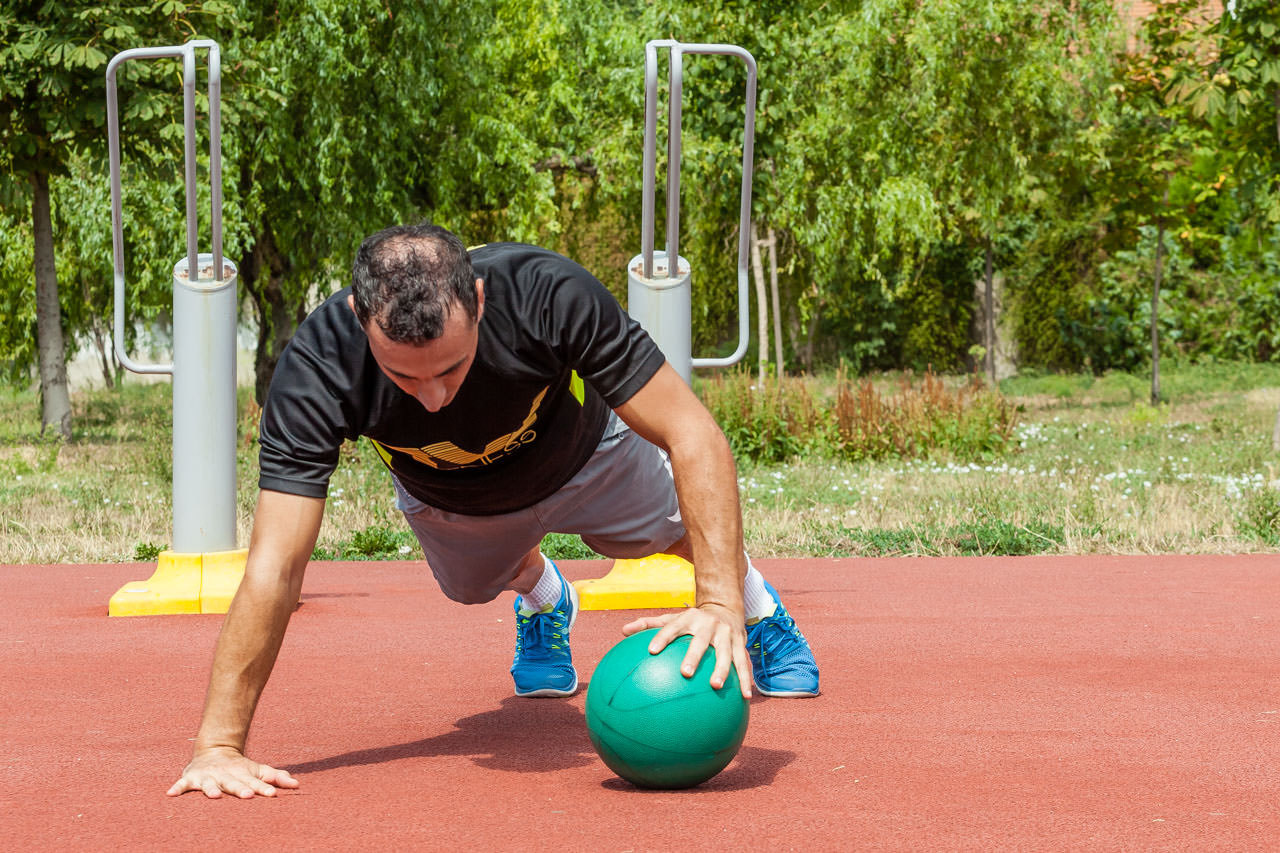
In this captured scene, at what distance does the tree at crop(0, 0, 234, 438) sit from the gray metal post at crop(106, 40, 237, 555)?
6178 millimetres

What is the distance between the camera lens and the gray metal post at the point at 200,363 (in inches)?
256

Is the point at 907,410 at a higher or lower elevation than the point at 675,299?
lower

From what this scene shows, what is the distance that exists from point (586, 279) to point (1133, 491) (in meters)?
7.86

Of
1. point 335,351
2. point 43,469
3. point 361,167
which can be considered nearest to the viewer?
point 335,351

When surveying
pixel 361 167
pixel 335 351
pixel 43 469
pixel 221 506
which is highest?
pixel 361 167

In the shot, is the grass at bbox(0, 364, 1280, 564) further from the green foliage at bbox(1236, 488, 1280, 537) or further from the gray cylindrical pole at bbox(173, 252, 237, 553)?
the gray cylindrical pole at bbox(173, 252, 237, 553)

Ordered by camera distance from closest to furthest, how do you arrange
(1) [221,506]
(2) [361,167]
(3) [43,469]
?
(1) [221,506], (3) [43,469], (2) [361,167]

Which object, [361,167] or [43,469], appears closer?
[43,469]

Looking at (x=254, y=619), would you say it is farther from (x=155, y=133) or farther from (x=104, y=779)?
(x=155, y=133)

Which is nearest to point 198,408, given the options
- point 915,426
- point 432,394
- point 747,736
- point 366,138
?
point 747,736

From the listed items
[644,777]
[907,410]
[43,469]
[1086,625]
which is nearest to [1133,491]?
[907,410]

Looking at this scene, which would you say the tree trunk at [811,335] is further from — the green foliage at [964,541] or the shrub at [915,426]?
the green foliage at [964,541]

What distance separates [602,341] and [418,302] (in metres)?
0.54

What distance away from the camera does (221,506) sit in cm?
660
